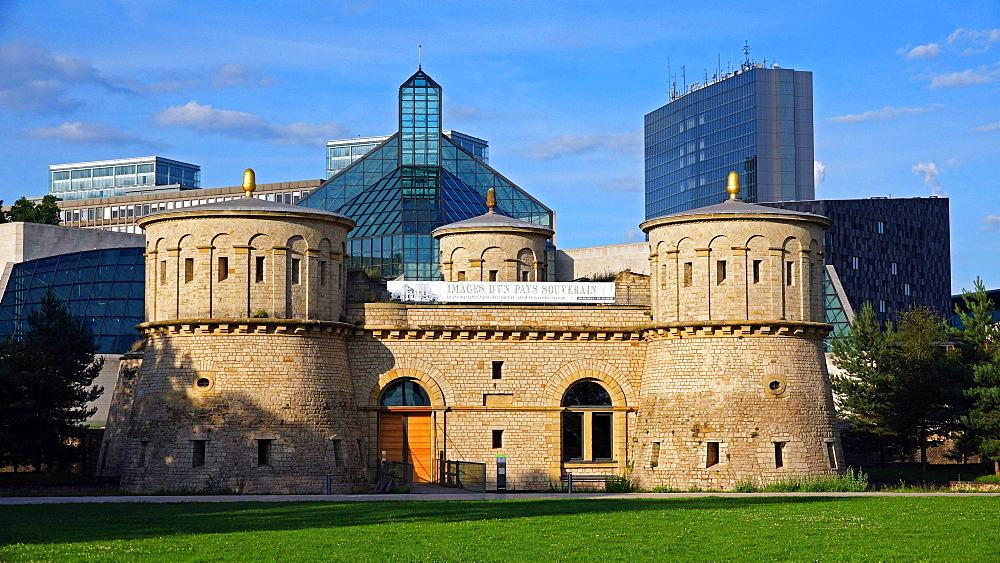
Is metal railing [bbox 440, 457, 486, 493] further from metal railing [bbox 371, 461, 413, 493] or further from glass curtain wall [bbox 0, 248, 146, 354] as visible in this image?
glass curtain wall [bbox 0, 248, 146, 354]

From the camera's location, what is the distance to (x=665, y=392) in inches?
1624

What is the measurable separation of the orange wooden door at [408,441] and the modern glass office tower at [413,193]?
30.2m

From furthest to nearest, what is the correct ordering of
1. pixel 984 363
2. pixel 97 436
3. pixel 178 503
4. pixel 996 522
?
pixel 97 436 < pixel 984 363 < pixel 178 503 < pixel 996 522

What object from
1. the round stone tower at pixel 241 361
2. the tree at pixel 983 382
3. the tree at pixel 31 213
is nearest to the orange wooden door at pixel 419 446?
the round stone tower at pixel 241 361

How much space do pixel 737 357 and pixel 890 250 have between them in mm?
84199

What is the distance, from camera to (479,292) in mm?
43281

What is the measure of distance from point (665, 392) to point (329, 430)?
35.2 ft

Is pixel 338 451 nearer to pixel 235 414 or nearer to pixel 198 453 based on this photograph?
pixel 235 414

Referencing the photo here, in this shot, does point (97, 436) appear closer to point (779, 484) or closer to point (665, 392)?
point (665, 392)

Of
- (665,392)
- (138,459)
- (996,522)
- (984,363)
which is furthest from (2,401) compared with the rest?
(984,363)

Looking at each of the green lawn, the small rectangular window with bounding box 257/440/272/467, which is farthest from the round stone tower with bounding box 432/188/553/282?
the green lawn

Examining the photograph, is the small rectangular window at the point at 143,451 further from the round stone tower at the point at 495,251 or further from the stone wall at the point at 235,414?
the round stone tower at the point at 495,251

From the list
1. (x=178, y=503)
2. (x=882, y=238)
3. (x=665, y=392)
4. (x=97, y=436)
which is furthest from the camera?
(x=882, y=238)

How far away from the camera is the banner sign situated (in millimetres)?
43156
